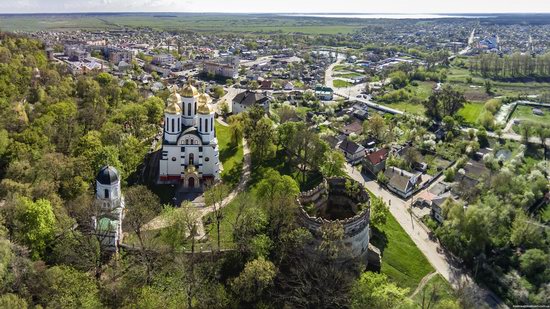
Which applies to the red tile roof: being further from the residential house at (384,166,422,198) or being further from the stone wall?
the stone wall

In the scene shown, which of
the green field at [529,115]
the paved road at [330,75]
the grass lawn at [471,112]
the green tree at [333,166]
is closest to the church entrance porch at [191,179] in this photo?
the green tree at [333,166]

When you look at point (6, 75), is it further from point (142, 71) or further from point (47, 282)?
point (142, 71)

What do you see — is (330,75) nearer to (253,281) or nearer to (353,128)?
(353,128)

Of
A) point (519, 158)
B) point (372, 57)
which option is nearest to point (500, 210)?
point (519, 158)

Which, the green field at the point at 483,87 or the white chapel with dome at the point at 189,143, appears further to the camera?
the green field at the point at 483,87

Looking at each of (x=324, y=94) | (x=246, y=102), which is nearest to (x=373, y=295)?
(x=246, y=102)

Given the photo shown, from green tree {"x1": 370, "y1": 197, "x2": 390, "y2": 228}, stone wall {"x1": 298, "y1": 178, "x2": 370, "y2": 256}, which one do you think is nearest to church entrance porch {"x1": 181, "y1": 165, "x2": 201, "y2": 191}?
stone wall {"x1": 298, "y1": 178, "x2": 370, "y2": 256}

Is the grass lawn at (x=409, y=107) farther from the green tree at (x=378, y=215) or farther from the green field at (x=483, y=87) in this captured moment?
the green tree at (x=378, y=215)
